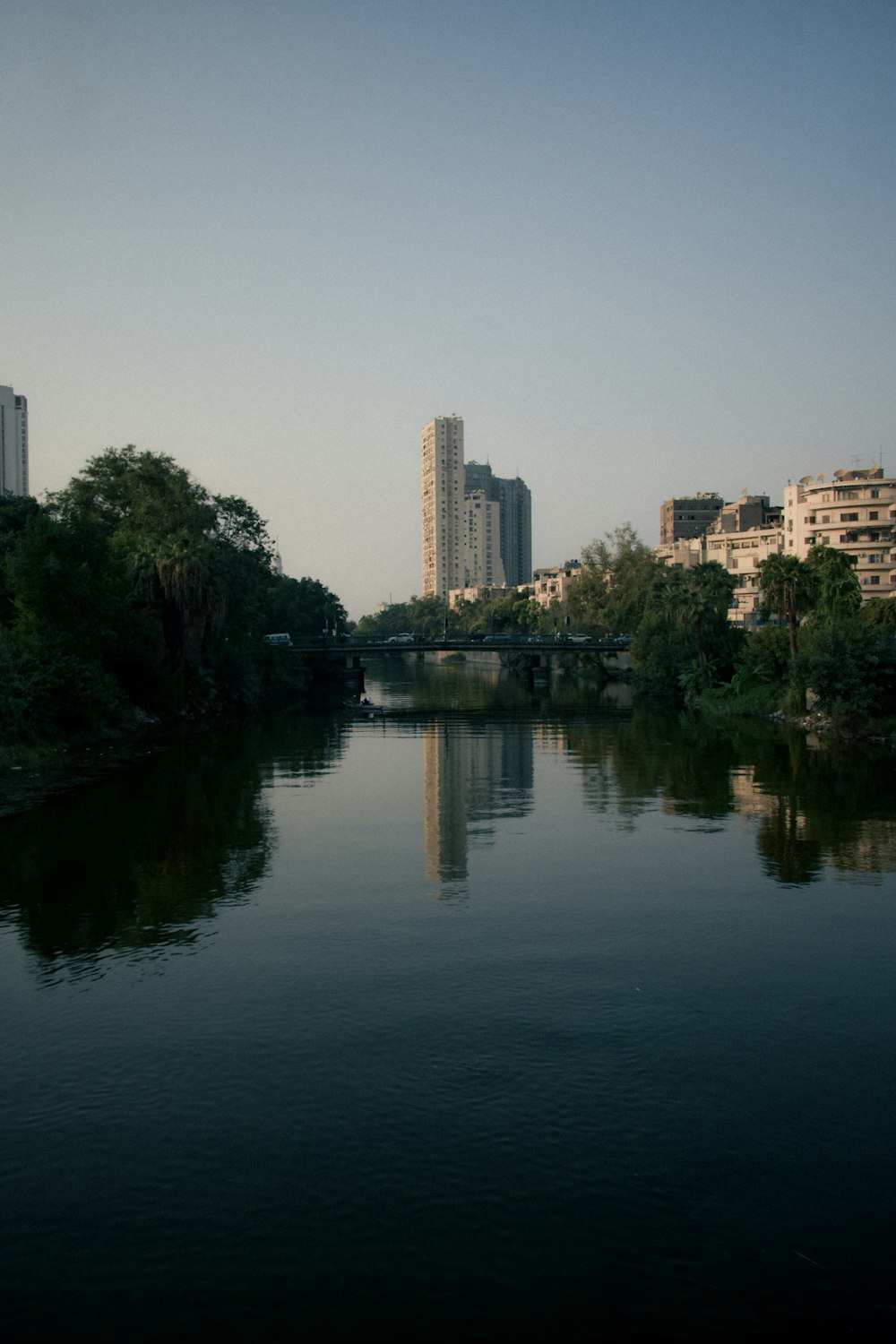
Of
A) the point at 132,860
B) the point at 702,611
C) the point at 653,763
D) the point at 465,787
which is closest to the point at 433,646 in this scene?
the point at 702,611

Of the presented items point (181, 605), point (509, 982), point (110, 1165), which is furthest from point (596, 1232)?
point (181, 605)

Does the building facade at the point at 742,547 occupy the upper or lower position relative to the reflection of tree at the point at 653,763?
upper

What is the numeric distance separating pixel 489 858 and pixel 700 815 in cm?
1092

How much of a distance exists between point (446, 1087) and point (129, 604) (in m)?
57.4

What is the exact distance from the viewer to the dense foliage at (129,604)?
54.4 metres

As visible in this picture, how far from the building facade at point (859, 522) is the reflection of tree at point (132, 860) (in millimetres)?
91548

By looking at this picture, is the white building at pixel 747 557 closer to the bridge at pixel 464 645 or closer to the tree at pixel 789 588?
the bridge at pixel 464 645

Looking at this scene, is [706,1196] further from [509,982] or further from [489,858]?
[489,858]

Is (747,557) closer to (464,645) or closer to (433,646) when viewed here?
(464,645)

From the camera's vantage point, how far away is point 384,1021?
688 inches

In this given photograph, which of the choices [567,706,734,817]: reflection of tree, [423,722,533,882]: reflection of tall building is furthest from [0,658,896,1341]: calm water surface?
[567,706,734,817]: reflection of tree

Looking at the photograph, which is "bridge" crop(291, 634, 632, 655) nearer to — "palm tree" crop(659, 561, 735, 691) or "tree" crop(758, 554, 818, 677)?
"palm tree" crop(659, 561, 735, 691)

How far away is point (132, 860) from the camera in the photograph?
2995cm

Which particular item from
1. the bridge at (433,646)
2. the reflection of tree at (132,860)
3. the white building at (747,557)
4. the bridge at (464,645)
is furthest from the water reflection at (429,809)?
the white building at (747,557)
